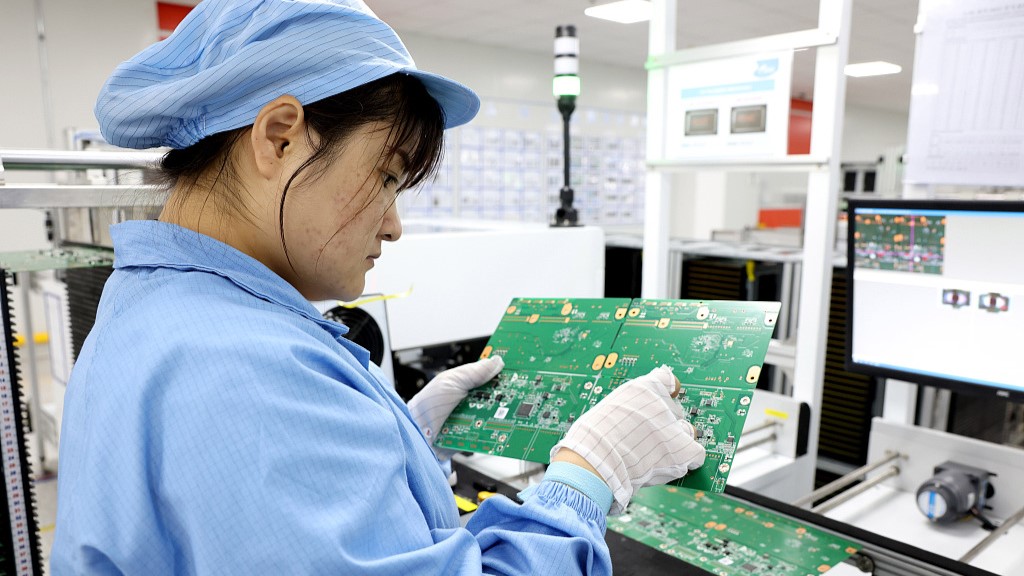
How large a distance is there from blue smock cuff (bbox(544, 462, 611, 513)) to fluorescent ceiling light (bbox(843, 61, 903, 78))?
920 cm

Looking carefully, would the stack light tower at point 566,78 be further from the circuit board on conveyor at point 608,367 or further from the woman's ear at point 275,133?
the woman's ear at point 275,133

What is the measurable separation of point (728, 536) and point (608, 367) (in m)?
0.34

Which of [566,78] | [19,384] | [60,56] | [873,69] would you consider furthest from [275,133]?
[873,69]

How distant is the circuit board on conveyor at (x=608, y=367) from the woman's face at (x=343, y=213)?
412 millimetres

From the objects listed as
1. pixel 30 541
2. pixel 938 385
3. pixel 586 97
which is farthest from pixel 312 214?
pixel 586 97

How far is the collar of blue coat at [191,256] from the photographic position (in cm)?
62

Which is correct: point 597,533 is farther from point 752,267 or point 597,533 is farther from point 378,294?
point 752,267

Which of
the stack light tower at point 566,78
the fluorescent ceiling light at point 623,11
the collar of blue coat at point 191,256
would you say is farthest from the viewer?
the fluorescent ceiling light at point 623,11

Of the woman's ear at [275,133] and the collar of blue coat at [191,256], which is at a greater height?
the woman's ear at [275,133]

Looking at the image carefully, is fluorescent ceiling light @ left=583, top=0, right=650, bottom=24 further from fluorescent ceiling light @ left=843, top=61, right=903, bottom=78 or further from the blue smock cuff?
the blue smock cuff

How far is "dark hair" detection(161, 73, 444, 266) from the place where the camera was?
24.2 inches

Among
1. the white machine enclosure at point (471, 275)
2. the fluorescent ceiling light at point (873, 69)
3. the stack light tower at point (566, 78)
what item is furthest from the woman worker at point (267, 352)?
the fluorescent ceiling light at point (873, 69)

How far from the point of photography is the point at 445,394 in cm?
111

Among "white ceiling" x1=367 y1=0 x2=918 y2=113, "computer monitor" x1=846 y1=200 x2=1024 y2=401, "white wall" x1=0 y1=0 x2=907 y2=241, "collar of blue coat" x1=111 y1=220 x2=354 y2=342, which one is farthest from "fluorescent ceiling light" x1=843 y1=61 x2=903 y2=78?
"collar of blue coat" x1=111 y1=220 x2=354 y2=342
